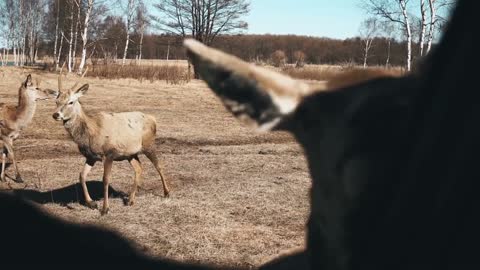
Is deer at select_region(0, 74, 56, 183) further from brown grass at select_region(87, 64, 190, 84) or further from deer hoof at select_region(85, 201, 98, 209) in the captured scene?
brown grass at select_region(87, 64, 190, 84)

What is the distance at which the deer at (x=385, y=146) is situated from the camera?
0.73 m

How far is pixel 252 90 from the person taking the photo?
3.89 feet

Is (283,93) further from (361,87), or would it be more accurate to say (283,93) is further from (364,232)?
(364,232)

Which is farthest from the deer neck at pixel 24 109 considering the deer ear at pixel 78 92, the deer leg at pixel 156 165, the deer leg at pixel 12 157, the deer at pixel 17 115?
the deer leg at pixel 156 165

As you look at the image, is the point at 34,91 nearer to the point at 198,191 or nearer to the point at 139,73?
the point at 198,191

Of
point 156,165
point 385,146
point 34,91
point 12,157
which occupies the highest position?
point 385,146

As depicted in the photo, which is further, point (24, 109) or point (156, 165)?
point (24, 109)

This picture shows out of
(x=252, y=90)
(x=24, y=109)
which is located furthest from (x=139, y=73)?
(x=252, y=90)

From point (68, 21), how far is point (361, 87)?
1748 inches

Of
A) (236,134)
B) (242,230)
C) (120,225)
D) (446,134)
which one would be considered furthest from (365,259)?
(236,134)

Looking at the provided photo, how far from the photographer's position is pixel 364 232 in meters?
0.93

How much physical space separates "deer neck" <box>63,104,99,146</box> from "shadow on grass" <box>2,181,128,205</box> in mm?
981

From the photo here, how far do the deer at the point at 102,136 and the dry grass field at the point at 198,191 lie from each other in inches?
18.9

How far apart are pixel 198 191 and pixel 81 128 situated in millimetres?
2180
